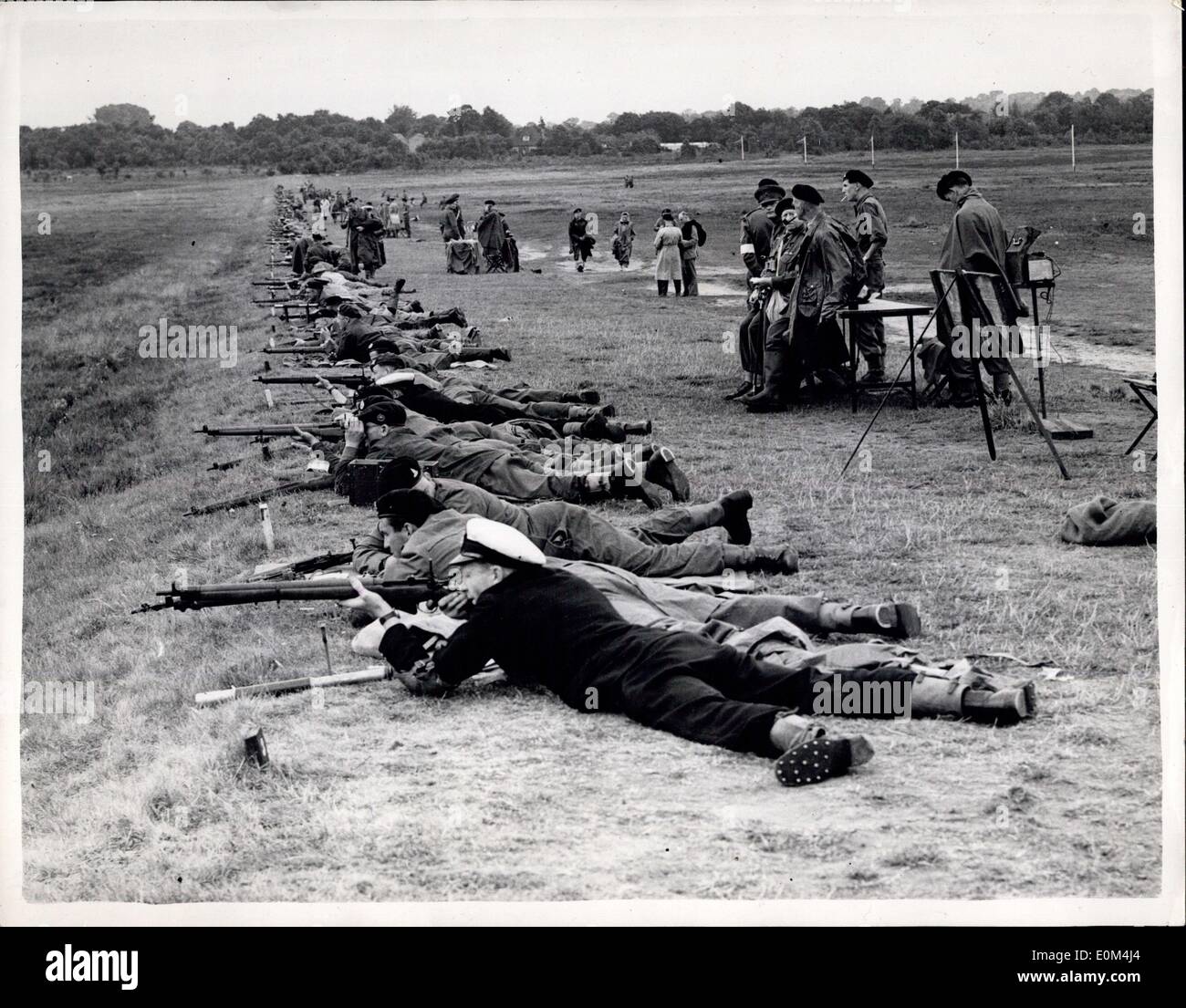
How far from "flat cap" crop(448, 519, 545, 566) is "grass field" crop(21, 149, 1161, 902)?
0.71 metres

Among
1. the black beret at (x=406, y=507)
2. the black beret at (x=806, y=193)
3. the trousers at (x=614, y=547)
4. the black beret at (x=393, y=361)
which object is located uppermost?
the black beret at (x=806, y=193)

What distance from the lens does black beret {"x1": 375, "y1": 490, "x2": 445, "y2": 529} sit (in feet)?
24.4

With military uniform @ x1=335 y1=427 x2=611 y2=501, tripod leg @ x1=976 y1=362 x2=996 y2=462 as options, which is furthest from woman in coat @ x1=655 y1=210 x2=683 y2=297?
military uniform @ x1=335 y1=427 x2=611 y2=501

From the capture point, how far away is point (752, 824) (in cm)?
504

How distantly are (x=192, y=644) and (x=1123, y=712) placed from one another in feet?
15.7

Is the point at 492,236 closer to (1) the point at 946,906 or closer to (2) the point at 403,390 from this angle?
(2) the point at 403,390

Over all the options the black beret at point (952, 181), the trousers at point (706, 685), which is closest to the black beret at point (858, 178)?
the black beret at point (952, 181)

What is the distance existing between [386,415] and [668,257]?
41.4 ft

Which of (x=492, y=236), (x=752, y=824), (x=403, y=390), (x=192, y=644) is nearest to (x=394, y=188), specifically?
(x=492, y=236)

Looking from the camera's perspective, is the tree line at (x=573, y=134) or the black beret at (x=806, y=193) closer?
the black beret at (x=806, y=193)

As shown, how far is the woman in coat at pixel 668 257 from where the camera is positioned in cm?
2189

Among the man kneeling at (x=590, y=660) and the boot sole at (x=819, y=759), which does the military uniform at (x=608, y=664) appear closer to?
the man kneeling at (x=590, y=660)

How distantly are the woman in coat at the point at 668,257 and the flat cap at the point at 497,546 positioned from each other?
645 inches

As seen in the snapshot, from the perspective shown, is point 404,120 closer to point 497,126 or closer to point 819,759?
point 497,126
